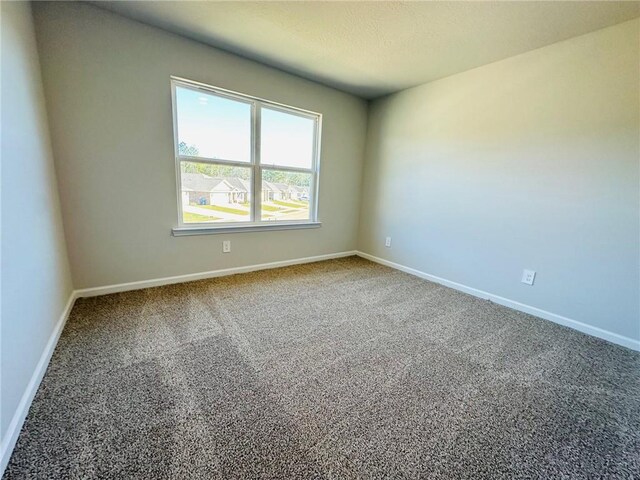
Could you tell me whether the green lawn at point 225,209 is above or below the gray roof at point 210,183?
below

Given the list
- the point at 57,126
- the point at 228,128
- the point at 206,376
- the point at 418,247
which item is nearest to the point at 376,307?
the point at 418,247

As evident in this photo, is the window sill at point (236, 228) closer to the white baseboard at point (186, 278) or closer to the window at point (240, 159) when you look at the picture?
the window at point (240, 159)

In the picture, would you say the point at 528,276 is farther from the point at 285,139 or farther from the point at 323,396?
the point at 285,139

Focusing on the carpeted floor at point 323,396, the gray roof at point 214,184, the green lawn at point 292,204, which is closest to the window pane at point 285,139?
the gray roof at point 214,184

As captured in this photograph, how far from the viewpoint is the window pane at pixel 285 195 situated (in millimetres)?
3123

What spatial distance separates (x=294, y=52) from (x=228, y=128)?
38.1 inches

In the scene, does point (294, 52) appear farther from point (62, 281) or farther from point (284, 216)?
point (62, 281)

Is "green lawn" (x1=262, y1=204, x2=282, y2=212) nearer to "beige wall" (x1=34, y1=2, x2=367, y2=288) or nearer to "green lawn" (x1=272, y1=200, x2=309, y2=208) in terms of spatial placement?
"green lawn" (x1=272, y1=200, x2=309, y2=208)

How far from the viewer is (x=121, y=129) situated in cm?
218

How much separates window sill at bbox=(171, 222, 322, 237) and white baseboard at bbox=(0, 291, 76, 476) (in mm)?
→ 1091

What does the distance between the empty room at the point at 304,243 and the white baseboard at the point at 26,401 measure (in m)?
0.02

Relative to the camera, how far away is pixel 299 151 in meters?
3.28

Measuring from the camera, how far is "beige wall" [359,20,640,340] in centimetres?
188

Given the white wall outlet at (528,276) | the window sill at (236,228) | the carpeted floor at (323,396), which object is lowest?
the carpeted floor at (323,396)
